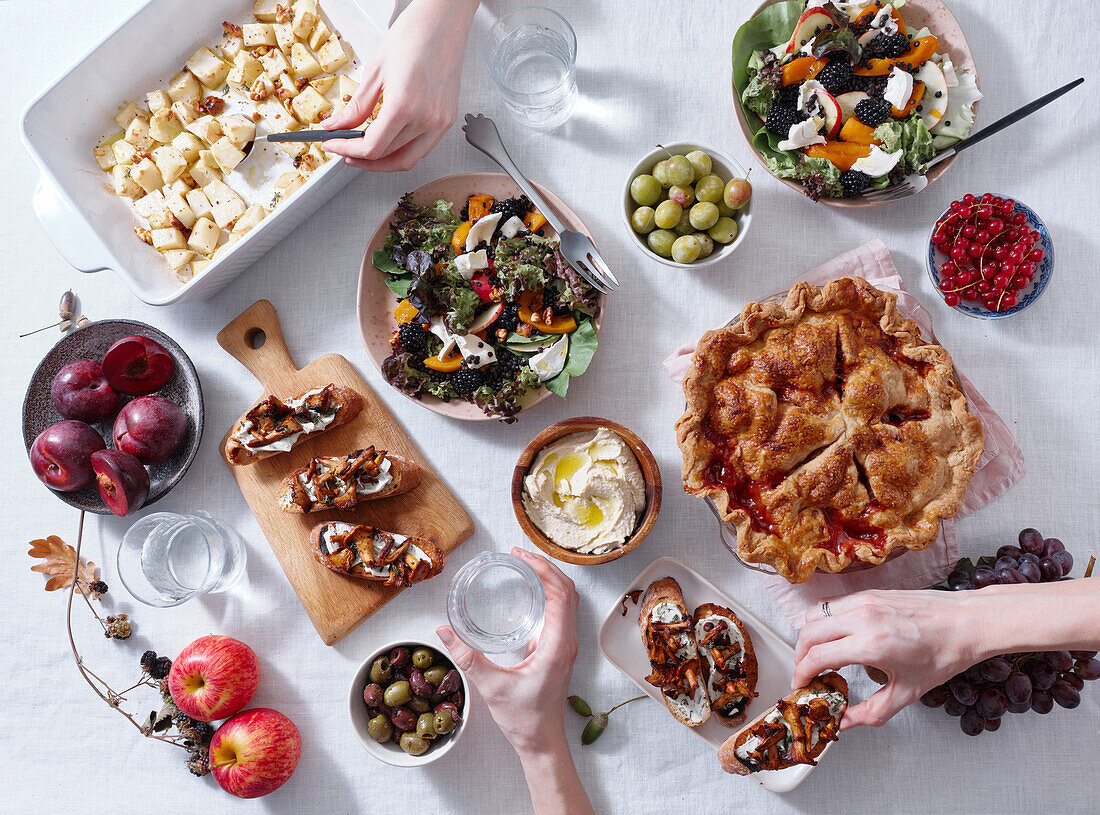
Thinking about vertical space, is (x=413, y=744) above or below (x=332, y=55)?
below

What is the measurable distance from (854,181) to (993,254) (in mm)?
498

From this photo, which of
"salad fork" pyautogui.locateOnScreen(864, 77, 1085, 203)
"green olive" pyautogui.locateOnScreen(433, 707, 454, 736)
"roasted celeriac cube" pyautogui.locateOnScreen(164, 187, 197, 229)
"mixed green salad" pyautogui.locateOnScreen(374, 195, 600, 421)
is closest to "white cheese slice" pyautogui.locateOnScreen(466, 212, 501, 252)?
"mixed green salad" pyautogui.locateOnScreen(374, 195, 600, 421)

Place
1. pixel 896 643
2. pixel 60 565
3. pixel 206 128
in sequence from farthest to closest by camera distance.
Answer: pixel 60 565 < pixel 206 128 < pixel 896 643

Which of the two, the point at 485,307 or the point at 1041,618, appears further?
the point at 485,307

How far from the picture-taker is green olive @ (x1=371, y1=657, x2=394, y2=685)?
85.6 inches

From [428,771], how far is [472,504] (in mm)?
896

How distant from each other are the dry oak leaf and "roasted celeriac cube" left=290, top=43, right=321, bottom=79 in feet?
5.85

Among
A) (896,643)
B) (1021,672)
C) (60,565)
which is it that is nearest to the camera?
(896,643)

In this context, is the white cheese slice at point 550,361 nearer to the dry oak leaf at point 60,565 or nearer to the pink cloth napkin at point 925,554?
the pink cloth napkin at point 925,554

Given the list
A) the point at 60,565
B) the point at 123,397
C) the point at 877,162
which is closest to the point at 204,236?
the point at 123,397

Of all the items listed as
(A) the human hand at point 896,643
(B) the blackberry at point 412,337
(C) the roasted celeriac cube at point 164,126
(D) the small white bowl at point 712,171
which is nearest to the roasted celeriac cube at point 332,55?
(C) the roasted celeriac cube at point 164,126

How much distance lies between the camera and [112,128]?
2.30m

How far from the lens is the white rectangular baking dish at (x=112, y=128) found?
82.6 inches

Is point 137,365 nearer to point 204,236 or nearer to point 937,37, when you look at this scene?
point 204,236
